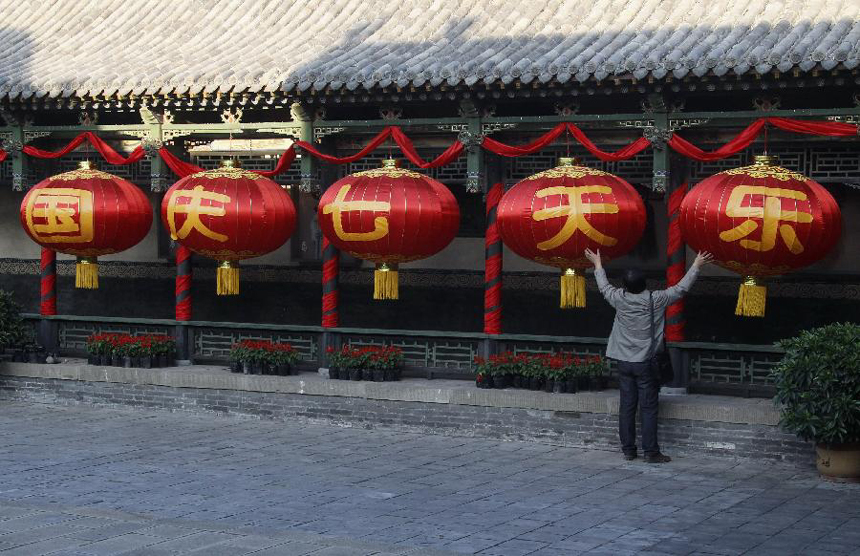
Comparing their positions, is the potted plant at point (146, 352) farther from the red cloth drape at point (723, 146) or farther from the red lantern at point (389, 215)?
the red cloth drape at point (723, 146)

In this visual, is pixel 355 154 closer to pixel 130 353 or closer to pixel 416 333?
pixel 416 333

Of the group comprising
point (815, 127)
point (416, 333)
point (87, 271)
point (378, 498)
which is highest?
point (815, 127)

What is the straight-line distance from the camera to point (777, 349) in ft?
39.9

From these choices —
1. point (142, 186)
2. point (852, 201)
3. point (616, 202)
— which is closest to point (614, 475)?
point (616, 202)

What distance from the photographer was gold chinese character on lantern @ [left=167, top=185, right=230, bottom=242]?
13.3m

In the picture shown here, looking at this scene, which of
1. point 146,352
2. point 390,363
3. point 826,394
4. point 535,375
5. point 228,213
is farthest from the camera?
point 146,352

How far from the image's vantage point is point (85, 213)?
A: 14.1 m

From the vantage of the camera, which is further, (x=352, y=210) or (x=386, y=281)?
(x=386, y=281)

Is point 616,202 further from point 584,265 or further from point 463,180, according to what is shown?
point 463,180

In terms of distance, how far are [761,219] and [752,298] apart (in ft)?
3.15

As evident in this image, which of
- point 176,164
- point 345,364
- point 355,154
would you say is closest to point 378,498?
point 345,364

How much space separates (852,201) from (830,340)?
4.06m

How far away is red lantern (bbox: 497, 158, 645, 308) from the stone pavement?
188 cm

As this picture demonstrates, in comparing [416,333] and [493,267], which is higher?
[493,267]
